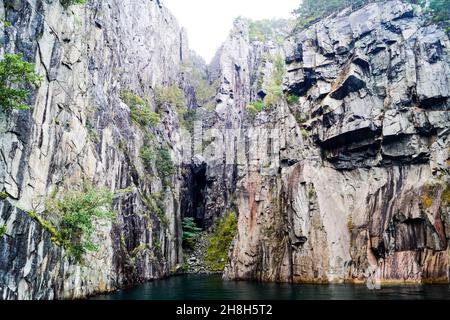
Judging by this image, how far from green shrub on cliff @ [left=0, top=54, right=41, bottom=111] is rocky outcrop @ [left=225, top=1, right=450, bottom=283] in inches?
1274

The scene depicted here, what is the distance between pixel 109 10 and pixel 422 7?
42455mm

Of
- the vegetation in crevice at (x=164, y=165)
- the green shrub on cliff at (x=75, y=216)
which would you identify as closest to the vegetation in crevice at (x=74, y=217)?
the green shrub on cliff at (x=75, y=216)

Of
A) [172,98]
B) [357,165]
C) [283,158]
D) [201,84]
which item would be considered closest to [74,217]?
[283,158]

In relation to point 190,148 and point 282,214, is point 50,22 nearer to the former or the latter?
point 282,214

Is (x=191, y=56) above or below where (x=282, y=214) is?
above

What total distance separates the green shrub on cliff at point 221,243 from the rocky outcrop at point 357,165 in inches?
687

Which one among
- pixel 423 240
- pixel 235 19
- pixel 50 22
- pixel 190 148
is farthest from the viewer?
pixel 235 19

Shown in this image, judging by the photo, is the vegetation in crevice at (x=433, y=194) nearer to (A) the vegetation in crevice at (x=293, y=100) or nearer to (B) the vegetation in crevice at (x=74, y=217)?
(A) the vegetation in crevice at (x=293, y=100)

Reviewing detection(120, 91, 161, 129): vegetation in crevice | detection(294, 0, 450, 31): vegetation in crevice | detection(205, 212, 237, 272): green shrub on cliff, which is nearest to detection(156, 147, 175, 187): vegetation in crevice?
detection(120, 91, 161, 129): vegetation in crevice

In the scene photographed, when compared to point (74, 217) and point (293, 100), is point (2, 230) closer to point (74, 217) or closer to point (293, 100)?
point (74, 217)

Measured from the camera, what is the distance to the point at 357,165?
1981 inches

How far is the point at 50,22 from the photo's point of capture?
30.0m

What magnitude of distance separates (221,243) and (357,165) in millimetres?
33155

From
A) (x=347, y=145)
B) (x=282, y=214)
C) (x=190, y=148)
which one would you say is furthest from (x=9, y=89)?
(x=190, y=148)
